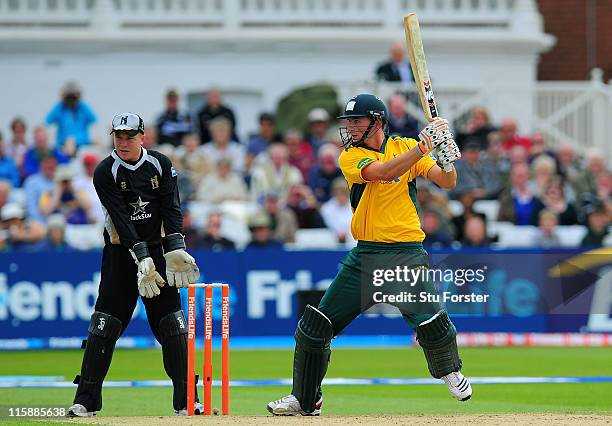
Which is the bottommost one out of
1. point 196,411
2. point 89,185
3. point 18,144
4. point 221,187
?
point 196,411

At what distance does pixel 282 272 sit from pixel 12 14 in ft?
29.1

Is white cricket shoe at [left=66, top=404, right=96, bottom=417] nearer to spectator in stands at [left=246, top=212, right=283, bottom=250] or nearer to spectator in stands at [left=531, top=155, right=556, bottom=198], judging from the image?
spectator in stands at [left=246, top=212, right=283, bottom=250]

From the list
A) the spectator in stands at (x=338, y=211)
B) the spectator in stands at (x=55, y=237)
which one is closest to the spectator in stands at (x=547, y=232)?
Result: the spectator in stands at (x=338, y=211)

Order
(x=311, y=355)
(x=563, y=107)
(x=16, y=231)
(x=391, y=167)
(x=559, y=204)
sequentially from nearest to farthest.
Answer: (x=391, y=167) → (x=311, y=355) → (x=16, y=231) → (x=559, y=204) → (x=563, y=107)

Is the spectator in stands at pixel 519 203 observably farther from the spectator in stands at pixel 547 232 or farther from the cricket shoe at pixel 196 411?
the cricket shoe at pixel 196 411

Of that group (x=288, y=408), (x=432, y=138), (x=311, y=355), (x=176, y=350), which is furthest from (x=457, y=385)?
(x=176, y=350)

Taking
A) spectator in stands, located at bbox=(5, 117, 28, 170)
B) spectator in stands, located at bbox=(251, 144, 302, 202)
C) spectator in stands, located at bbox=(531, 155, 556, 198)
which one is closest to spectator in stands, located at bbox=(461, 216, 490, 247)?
spectator in stands, located at bbox=(531, 155, 556, 198)

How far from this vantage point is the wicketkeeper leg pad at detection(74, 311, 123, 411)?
10.8 meters

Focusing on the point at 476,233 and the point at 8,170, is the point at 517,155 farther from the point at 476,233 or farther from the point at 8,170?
the point at 8,170

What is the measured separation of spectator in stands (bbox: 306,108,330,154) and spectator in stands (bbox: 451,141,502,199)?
84.3 inches

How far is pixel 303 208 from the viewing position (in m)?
19.6

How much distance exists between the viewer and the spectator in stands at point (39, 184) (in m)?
20.0

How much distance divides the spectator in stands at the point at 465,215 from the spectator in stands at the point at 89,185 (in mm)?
4768

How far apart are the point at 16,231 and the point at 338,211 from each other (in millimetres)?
4260
